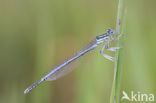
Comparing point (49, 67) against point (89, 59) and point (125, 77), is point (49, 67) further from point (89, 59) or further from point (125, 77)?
point (125, 77)

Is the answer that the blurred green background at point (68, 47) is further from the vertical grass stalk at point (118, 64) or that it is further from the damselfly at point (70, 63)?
the vertical grass stalk at point (118, 64)

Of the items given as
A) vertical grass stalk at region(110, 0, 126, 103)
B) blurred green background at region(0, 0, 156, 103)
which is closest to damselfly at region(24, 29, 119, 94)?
blurred green background at region(0, 0, 156, 103)

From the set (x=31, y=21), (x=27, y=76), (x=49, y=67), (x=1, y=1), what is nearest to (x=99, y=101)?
(x=49, y=67)

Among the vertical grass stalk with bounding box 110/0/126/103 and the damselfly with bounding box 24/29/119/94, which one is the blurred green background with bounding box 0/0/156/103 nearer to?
the damselfly with bounding box 24/29/119/94

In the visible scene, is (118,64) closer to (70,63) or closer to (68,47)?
(70,63)

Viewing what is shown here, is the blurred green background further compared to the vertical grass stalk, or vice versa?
the blurred green background

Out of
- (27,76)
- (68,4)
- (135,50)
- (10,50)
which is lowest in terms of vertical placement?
(27,76)

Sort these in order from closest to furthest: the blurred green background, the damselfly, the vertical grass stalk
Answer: the vertical grass stalk → the blurred green background → the damselfly

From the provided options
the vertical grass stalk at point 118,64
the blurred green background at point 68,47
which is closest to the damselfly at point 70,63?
the blurred green background at point 68,47
